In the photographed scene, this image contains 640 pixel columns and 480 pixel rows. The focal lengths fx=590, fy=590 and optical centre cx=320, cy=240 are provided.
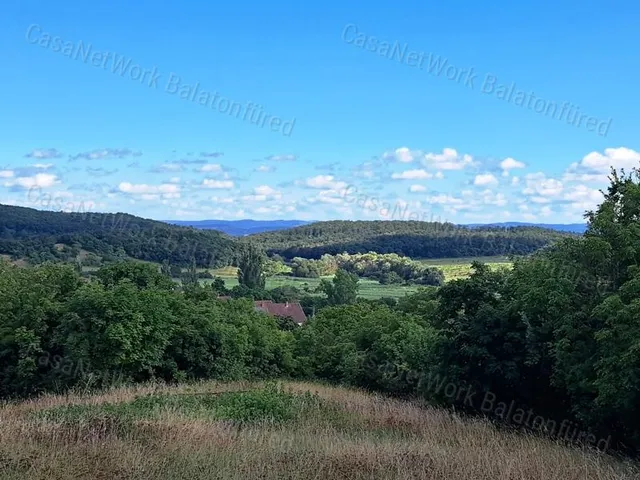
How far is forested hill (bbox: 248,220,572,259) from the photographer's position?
112250 millimetres

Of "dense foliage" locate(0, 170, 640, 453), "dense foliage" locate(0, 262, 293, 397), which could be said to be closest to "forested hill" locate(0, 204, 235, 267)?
"dense foliage" locate(0, 262, 293, 397)

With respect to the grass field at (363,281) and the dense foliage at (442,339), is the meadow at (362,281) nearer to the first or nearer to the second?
the grass field at (363,281)

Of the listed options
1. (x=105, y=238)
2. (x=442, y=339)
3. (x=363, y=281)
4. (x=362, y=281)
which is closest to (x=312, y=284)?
(x=362, y=281)

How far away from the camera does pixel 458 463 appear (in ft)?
21.1

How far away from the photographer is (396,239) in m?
130

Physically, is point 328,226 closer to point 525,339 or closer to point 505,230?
point 505,230

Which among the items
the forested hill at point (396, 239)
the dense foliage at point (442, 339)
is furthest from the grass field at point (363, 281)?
the dense foliage at point (442, 339)

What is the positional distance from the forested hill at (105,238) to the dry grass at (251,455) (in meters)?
76.1

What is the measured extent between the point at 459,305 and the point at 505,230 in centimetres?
10922

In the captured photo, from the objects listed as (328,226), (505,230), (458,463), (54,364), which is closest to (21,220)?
(328,226)

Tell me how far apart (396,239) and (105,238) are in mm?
62037

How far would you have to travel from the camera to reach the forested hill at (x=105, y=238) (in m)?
87.1

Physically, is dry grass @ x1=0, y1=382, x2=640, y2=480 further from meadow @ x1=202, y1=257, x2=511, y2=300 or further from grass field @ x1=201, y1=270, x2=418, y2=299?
meadow @ x1=202, y1=257, x2=511, y2=300

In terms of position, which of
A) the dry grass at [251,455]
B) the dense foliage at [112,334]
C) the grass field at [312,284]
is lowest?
the grass field at [312,284]
